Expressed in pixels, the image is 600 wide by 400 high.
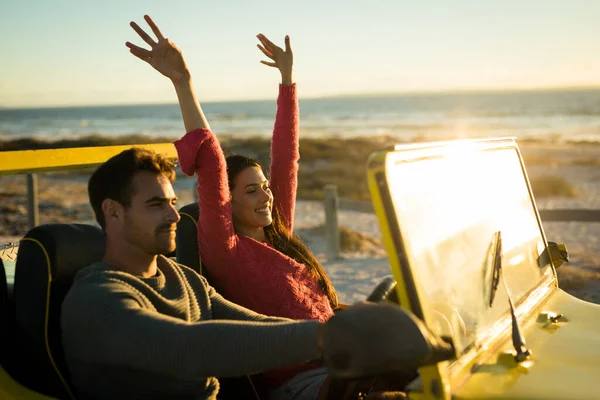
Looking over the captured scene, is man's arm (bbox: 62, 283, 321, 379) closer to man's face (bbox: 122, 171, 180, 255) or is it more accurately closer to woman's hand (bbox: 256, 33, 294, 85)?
man's face (bbox: 122, 171, 180, 255)

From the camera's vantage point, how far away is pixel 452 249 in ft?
6.42

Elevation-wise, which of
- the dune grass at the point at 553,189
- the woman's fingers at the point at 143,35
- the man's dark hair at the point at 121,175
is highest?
the woman's fingers at the point at 143,35

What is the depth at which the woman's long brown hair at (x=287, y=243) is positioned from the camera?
321 cm

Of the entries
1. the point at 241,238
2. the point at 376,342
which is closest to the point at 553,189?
the point at 241,238

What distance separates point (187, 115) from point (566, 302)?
1.61 m

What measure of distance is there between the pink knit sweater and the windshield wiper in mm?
996

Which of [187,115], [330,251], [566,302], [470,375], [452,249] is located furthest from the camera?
[330,251]

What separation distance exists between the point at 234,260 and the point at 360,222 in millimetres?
11819

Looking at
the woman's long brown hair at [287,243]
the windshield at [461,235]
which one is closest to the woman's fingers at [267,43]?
the woman's long brown hair at [287,243]

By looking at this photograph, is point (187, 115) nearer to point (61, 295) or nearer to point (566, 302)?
point (61, 295)

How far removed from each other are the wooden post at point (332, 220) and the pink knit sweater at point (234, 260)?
662 centimetres

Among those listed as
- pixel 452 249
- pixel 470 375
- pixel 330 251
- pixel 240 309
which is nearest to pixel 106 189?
pixel 240 309

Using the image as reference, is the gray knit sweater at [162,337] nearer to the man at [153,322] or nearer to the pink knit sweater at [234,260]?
the man at [153,322]

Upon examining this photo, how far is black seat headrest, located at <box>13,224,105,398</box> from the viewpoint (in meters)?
2.28
